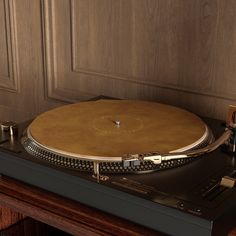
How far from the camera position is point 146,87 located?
41.6 inches

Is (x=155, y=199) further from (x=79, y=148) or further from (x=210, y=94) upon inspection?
(x=210, y=94)

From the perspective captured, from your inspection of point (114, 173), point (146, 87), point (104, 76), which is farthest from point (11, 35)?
point (114, 173)

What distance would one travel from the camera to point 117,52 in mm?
1074

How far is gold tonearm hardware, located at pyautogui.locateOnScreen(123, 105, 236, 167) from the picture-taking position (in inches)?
26.1

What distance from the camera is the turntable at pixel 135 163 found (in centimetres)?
63

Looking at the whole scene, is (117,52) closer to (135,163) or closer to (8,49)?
(8,49)

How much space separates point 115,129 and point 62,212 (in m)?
0.15

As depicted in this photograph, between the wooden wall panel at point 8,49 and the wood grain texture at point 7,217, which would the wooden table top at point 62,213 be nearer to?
the wood grain texture at point 7,217

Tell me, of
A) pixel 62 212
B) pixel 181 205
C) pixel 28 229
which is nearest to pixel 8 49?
pixel 28 229

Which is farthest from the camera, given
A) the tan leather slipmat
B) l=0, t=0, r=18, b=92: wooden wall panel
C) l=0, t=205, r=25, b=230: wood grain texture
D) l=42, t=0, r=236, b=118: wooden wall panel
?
l=0, t=0, r=18, b=92: wooden wall panel

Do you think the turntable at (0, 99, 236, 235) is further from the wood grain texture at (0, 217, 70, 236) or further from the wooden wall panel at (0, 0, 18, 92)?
the wooden wall panel at (0, 0, 18, 92)

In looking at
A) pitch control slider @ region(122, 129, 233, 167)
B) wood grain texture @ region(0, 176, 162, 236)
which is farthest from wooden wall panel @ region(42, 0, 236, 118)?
wood grain texture @ region(0, 176, 162, 236)

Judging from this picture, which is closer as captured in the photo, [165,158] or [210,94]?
[165,158]

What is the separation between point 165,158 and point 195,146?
77 millimetres
